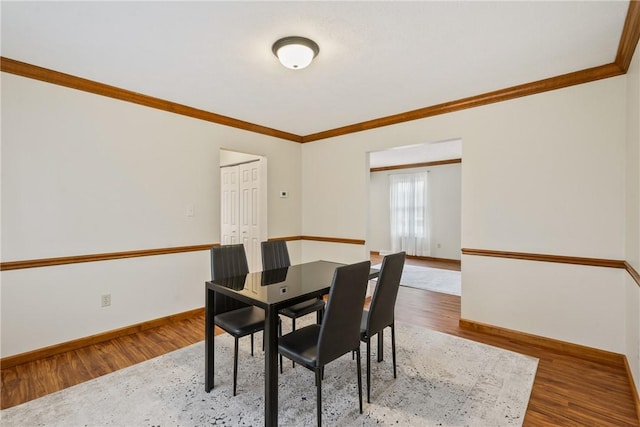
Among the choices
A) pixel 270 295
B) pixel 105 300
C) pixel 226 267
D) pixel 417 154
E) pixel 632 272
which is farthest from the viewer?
pixel 417 154

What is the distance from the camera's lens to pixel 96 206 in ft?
9.54

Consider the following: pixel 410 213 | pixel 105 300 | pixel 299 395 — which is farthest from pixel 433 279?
pixel 105 300

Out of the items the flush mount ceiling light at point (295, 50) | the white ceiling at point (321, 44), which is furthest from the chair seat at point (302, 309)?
the white ceiling at point (321, 44)

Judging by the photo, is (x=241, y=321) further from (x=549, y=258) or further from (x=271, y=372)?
(x=549, y=258)

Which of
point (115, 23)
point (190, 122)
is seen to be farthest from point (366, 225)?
point (115, 23)

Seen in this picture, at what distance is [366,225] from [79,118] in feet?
10.8

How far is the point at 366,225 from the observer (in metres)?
4.23

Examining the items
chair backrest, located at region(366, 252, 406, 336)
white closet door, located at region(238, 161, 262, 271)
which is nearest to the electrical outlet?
white closet door, located at region(238, 161, 262, 271)

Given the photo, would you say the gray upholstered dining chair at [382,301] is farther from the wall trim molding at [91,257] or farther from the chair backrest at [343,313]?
the wall trim molding at [91,257]

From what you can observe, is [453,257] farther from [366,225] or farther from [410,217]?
[366,225]

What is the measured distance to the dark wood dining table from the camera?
1.71 metres

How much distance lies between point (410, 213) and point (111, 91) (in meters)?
6.60

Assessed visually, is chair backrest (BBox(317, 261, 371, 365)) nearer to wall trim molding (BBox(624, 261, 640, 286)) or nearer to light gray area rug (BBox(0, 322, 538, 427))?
light gray area rug (BBox(0, 322, 538, 427))

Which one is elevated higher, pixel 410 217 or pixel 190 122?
pixel 190 122
